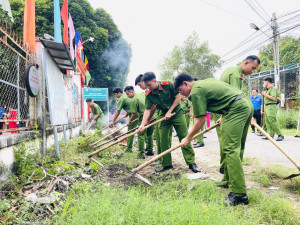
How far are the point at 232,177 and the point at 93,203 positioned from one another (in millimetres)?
1553

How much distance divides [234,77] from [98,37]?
58.6 ft

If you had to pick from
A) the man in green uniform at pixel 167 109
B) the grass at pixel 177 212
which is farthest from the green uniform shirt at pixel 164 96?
the grass at pixel 177 212

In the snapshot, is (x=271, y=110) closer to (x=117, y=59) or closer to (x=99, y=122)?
(x=99, y=122)

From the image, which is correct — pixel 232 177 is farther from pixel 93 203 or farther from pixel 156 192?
pixel 93 203

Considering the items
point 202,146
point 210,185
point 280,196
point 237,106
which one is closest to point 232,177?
point 210,185

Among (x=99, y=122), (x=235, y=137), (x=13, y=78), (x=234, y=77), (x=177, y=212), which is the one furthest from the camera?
(x=99, y=122)

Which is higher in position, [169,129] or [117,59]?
[117,59]

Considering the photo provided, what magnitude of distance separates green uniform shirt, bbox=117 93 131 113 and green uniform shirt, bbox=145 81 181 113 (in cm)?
226

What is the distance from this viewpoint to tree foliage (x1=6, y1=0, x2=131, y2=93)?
16.8 meters

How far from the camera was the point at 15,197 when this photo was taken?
8.70 feet

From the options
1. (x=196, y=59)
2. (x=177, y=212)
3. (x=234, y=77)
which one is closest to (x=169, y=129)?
(x=234, y=77)

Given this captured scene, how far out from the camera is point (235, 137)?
8.55ft

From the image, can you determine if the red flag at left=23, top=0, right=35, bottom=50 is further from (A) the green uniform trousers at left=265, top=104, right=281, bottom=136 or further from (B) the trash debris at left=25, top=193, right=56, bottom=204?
(A) the green uniform trousers at left=265, top=104, right=281, bottom=136

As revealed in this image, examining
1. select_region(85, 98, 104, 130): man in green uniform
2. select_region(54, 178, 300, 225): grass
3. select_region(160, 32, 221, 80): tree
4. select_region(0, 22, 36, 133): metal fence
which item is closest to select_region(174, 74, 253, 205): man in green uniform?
select_region(54, 178, 300, 225): grass
